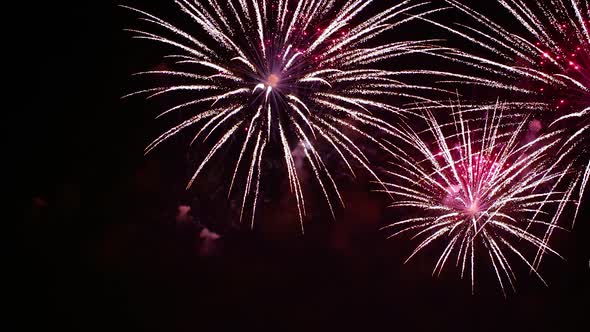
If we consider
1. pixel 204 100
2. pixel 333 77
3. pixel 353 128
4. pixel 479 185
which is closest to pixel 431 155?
pixel 479 185

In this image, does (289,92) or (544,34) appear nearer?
(544,34)

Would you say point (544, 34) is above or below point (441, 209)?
above

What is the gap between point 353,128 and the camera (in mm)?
10172

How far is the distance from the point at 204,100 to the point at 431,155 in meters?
4.63

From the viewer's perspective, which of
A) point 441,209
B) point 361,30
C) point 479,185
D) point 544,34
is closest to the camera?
point 544,34

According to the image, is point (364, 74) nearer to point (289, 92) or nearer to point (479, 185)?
point (289, 92)

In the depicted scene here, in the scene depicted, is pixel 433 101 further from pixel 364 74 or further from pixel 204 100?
pixel 204 100

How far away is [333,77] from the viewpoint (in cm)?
998

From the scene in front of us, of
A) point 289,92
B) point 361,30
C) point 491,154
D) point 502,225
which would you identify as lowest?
point 502,225

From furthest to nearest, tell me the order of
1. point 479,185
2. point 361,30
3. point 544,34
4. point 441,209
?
point 441,209 → point 479,185 → point 361,30 → point 544,34

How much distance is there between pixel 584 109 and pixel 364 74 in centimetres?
388

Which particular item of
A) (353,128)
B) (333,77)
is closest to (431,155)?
(353,128)

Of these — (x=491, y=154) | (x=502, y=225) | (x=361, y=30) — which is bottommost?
(x=502, y=225)

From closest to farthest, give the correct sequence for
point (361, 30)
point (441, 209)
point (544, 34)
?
point (544, 34)
point (361, 30)
point (441, 209)
